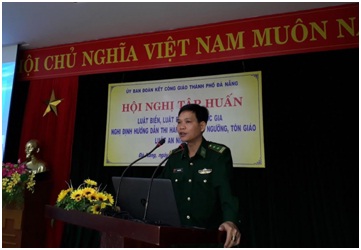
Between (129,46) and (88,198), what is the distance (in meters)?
2.02

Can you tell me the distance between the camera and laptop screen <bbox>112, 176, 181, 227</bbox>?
46.2 inches

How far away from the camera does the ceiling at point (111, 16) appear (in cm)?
258

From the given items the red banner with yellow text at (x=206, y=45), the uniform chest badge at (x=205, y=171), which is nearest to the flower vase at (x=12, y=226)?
the red banner with yellow text at (x=206, y=45)

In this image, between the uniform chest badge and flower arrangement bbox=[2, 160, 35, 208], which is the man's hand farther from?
flower arrangement bbox=[2, 160, 35, 208]

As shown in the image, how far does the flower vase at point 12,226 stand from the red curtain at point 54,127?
366mm

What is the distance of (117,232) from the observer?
1141 millimetres

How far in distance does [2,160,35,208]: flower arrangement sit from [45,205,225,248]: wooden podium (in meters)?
1.41

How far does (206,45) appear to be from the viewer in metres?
2.84

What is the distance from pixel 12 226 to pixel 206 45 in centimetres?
225

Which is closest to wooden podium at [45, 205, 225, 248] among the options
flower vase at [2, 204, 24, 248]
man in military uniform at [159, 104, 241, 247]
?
man in military uniform at [159, 104, 241, 247]

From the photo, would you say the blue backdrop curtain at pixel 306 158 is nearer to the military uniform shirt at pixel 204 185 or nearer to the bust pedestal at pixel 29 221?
the military uniform shirt at pixel 204 185

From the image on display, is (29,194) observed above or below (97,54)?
below

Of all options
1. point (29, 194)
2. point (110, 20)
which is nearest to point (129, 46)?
point (110, 20)

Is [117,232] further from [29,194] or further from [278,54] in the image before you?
[278,54]
